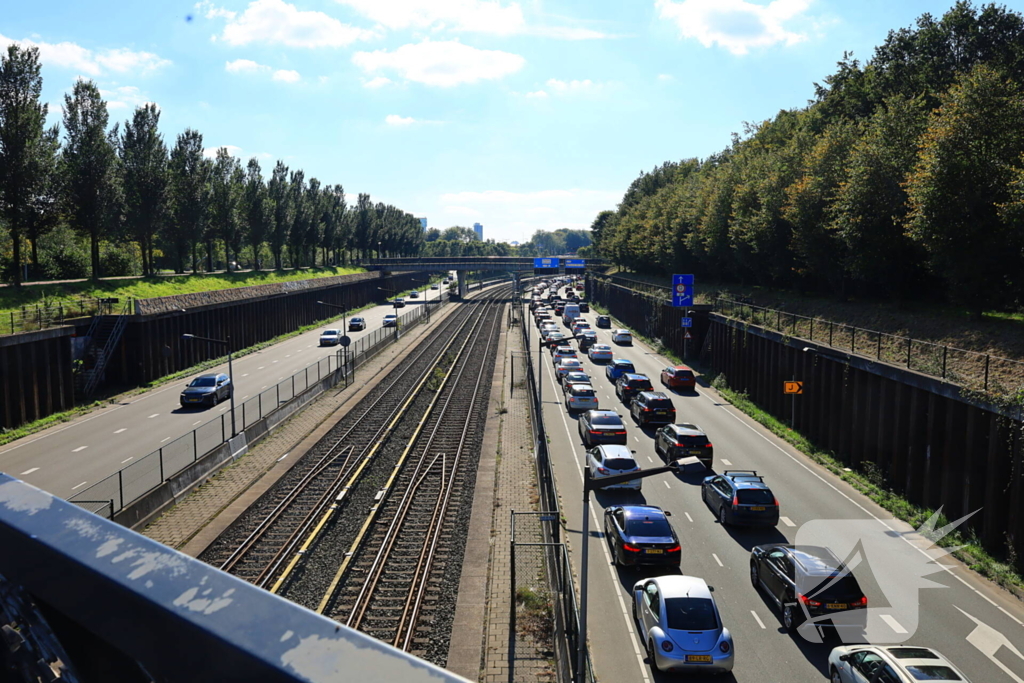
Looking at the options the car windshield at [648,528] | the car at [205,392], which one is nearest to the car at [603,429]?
the car windshield at [648,528]

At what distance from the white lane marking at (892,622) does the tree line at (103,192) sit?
49.3m

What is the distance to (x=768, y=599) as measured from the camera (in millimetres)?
17641

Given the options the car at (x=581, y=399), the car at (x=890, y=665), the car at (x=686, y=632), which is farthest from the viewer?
the car at (x=581, y=399)

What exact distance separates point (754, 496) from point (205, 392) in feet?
98.3

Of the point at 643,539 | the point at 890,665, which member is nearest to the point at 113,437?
the point at 643,539

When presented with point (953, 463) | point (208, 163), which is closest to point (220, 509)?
point (953, 463)

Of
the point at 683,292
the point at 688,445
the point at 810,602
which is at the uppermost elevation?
the point at 683,292

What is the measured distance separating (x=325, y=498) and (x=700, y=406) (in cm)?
2415

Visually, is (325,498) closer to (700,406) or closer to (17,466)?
(17,466)

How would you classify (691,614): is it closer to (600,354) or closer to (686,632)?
(686,632)

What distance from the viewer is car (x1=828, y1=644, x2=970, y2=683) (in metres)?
12.3

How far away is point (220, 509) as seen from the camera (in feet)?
77.5

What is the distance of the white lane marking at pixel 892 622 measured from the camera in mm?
16294

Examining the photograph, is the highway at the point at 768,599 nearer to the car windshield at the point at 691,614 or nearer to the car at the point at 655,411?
the car windshield at the point at 691,614
